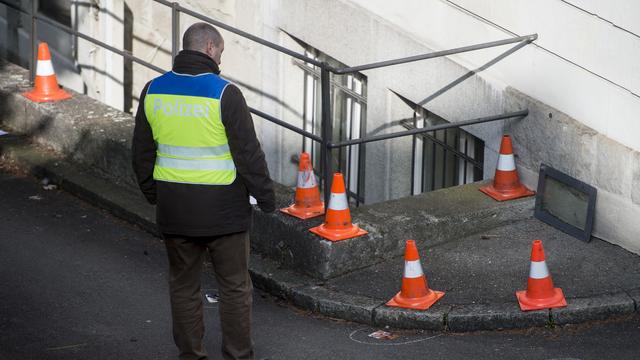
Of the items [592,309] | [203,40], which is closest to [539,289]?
[592,309]

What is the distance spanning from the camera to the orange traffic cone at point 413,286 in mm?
6750

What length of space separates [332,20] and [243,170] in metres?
4.05

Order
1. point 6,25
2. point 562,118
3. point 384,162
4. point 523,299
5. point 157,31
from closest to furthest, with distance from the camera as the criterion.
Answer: point 523,299
point 562,118
point 384,162
point 157,31
point 6,25

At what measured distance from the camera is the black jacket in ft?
18.9

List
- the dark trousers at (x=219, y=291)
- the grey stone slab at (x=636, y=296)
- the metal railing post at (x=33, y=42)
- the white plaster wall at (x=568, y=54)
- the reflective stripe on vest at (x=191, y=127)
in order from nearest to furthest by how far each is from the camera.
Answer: the reflective stripe on vest at (x=191, y=127) → the dark trousers at (x=219, y=291) → the grey stone slab at (x=636, y=296) → the white plaster wall at (x=568, y=54) → the metal railing post at (x=33, y=42)


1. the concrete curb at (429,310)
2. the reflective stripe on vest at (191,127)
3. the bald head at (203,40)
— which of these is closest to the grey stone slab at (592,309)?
the concrete curb at (429,310)

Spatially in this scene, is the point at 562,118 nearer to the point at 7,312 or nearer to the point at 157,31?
the point at 7,312

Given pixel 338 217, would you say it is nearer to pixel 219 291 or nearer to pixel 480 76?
pixel 219 291

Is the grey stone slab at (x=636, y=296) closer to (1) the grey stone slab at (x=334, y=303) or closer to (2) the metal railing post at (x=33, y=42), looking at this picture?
(1) the grey stone slab at (x=334, y=303)

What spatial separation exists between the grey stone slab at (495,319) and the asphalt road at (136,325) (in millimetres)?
49

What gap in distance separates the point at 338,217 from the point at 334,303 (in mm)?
576

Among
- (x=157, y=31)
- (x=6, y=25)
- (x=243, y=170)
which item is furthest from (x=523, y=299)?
(x=6, y=25)

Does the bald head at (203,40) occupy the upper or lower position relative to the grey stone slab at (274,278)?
upper

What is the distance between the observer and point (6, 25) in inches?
543
